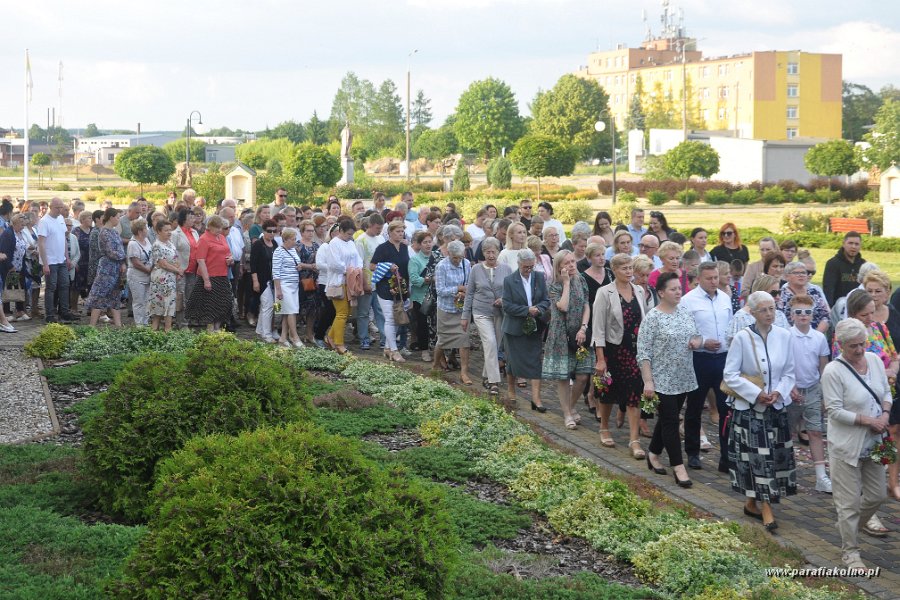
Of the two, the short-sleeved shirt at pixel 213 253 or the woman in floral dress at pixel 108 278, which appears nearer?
the short-sleeved shirt at pixel 213 253

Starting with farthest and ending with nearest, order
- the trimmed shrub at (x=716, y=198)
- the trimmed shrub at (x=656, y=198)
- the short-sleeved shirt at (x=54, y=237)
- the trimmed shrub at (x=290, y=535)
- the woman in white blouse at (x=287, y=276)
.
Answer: the trimmed shrub at (x=716, y=198) < the trimmed shrub at (x=656, y=198) < the short-sleeved shirt at (x=54, y=237) < the woman in white blouse at (x=287, y=276) < the trimmed shrub at (x=290, y=535)

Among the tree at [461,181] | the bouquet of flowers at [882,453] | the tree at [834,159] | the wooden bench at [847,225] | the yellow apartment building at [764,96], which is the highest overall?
the yellow apartment building at [764,96]

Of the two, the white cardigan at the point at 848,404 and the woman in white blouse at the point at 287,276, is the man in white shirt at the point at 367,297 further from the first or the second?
the white cardigan at the point at 848,404

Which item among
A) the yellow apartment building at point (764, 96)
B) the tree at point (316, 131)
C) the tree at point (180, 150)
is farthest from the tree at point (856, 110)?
the tree at point (180, 150)

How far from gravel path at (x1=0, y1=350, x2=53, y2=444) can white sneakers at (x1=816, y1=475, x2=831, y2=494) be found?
6773mm

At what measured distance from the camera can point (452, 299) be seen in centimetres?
1280

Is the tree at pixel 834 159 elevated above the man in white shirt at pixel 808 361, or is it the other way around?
the tree at pixel 834 159

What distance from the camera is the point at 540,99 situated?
106812 mm

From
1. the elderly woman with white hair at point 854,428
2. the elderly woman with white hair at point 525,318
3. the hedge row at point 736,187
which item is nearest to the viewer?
the elderly woman with white hair at point 854,428

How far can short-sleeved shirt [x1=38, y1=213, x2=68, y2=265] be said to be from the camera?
15.7 meters

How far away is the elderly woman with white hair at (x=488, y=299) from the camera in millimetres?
11984

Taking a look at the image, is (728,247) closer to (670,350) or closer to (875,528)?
(670,350)

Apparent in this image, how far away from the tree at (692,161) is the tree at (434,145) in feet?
137

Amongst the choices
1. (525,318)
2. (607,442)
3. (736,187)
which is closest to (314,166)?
(736,187)
